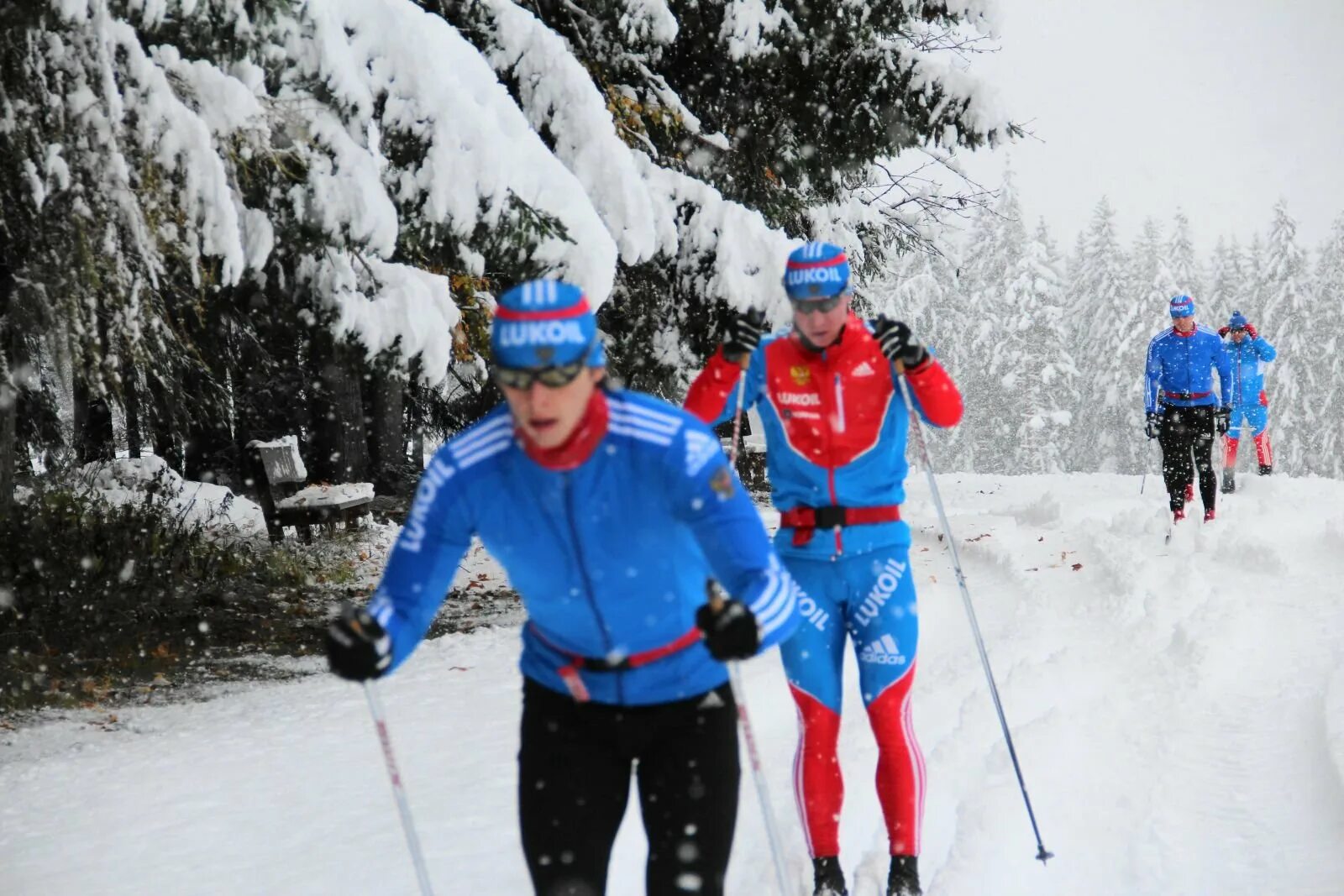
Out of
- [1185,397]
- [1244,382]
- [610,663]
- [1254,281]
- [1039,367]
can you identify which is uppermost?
[610,663]

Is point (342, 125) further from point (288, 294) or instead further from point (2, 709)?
point (2, 709)

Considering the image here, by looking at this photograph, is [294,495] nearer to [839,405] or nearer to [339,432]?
[339,432]

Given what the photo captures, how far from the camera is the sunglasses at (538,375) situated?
2549 mm

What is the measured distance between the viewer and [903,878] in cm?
397

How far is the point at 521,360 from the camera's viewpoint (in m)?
2.55

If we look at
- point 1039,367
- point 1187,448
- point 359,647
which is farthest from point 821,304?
point 1039,367

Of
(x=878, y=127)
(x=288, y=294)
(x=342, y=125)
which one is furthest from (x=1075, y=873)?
(x=878, y=127)

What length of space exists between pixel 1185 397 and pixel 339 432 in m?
9.58

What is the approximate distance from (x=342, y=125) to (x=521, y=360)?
4.01 meters

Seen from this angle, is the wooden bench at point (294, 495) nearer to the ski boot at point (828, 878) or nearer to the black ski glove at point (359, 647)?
the ski boot at point (828, 878)

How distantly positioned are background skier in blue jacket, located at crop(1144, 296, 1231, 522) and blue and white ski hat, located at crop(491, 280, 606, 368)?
30.9 ft

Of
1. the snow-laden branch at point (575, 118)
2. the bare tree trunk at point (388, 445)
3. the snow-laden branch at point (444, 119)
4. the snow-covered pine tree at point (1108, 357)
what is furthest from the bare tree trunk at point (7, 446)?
the snow-covered pine tree at point (1108, 357)

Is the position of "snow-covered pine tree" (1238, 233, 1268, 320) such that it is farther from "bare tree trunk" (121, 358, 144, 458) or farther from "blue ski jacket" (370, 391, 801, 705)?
"blue ski jacket" (370, 391, 801, 705)

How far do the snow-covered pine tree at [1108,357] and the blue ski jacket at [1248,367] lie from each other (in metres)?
34.9
